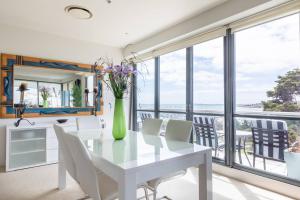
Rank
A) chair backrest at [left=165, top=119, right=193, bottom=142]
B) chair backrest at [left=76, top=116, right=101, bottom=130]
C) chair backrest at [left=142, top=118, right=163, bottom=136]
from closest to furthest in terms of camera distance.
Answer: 1. chair backrest at [left=165, top=119, right=193, bottom=142]
2. chair backrest at [left=142, top=118, right=163, bottom=136]
3. chair backrest at [left=76, top=116, right=101, bottom=130]

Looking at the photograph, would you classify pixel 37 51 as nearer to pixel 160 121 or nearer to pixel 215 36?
pixel 160 121

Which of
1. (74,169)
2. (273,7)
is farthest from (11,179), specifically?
(273,7)

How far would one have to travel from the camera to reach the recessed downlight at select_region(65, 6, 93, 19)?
9.32 ft

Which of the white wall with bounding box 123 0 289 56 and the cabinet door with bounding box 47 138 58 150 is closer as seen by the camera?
the white wall with bounding box 123 0 289 56

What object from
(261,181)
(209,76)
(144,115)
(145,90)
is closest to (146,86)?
(145,90)

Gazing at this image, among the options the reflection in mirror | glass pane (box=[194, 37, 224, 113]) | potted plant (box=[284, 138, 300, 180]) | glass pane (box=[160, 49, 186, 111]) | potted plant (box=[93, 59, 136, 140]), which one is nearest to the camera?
potted plant (box=[93, 59, 136, 140])

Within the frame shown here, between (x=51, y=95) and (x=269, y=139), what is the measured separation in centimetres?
392

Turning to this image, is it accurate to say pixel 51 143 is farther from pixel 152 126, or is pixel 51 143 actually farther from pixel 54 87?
pixel 152 126

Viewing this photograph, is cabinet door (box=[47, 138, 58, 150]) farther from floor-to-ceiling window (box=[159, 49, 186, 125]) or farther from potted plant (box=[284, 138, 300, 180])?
potted plant (box=[284, 138, 300, 180])

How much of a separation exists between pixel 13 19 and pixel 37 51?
67 centimetres

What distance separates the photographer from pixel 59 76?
4.06 m

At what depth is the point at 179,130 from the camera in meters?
2.35

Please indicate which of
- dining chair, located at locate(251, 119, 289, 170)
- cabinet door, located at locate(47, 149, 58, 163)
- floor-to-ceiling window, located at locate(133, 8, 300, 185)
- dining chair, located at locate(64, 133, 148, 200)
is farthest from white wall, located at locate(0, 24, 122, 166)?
dining chair, located at locate(251, 119, 289, 170)

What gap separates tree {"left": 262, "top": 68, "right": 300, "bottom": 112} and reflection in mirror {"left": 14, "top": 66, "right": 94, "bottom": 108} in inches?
140
